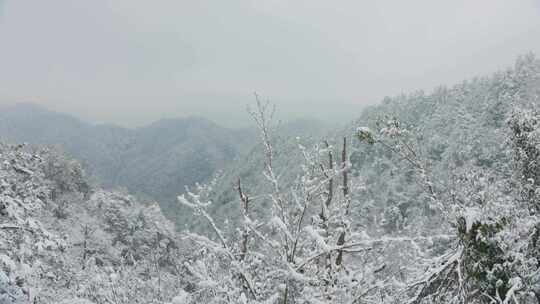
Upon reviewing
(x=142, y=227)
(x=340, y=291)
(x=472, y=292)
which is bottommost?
(x=142, y=227)

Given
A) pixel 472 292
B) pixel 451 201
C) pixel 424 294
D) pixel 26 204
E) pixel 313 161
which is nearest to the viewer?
pixel 313 161

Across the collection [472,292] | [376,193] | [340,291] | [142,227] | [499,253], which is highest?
[340,291]

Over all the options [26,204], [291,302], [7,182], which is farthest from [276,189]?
[7,182]

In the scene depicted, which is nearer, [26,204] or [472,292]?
A: [472,292]

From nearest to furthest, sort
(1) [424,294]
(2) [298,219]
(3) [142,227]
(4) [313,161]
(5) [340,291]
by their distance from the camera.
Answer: (5) [340,291] → (2) [298,219] → (4) [313,161] → (1) [424,294] → (3) [142,227]

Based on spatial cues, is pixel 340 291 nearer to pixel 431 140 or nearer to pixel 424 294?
pixel 424 294

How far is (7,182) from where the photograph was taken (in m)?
8.23

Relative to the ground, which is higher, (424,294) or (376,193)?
(424,294)

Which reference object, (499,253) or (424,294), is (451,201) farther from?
(424,294)

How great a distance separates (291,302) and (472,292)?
1.79m

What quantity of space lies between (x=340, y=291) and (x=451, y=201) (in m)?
1.96

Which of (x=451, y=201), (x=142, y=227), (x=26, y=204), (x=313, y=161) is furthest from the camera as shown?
(x=142, y=227)

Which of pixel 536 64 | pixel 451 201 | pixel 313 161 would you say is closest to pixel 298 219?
pixel 313 161

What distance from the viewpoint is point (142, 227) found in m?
49.7
